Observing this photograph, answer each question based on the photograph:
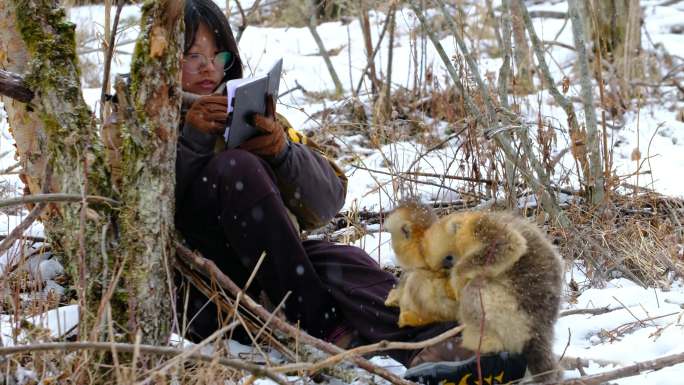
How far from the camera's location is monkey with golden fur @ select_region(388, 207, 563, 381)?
7.70 feet

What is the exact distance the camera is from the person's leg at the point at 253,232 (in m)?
2.79

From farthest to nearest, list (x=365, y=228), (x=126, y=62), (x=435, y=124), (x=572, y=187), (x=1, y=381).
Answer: (x=126, y=62) → (x=435, y=124) → (x=572, y=187) → (x=365, y=228) → (x=1, y=381)

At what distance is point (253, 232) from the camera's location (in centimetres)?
281

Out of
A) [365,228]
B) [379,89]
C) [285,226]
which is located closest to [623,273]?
[365,228]

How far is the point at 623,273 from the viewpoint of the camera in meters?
3.86

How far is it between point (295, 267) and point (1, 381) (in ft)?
3.46

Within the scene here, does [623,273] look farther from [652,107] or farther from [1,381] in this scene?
[652,107]

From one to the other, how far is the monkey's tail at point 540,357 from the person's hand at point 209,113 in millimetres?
1299

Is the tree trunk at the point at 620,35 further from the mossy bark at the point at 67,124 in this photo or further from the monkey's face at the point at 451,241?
the mossy bark at the point at 67,124

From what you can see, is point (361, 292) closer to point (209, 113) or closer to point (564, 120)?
point (209, 113)

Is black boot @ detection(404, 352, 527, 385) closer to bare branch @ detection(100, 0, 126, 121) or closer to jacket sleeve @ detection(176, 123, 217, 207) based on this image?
jacket sleeve @ detection(176, 123, 217, 207)

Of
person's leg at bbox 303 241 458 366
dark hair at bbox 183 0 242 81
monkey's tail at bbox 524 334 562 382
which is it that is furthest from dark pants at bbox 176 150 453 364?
dark hair at bbox 183 0 242 81

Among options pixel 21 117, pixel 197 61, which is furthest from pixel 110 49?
pixel 21 117

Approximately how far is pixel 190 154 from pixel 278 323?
0.79 m
